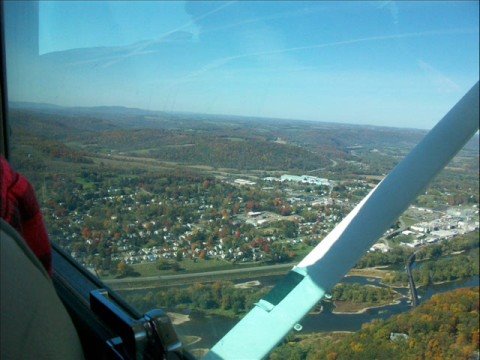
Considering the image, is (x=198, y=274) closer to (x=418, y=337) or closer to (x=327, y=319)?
(x=327, y=319)

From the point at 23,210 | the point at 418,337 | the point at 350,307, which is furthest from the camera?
the point at 350,307

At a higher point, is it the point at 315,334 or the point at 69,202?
the point at 69,202

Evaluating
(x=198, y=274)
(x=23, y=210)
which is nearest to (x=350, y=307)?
(x=198, y=274)

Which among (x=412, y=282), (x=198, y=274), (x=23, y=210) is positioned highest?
(x=23, y=210)

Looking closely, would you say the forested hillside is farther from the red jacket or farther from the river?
the red jacket

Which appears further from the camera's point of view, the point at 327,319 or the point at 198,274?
the point at 198,274

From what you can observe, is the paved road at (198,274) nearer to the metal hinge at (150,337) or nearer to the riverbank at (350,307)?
the riverbank at (350,307)

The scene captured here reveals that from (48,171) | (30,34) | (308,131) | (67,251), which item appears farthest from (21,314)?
(30,34)

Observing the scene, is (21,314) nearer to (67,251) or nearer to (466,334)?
(466,334)
